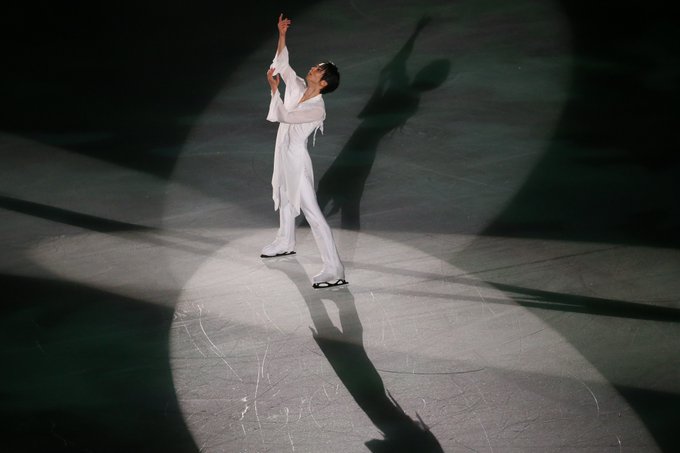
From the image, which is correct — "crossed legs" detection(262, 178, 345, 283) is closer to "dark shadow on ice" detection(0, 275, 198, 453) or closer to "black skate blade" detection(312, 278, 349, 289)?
"black skate blade" detection(312, 278, 349, 289)

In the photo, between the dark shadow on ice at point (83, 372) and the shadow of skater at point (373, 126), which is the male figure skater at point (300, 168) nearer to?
the shadow of skater at point (373, 126)

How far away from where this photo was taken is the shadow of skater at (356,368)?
4.54 metres

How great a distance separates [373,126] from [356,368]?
431 cm

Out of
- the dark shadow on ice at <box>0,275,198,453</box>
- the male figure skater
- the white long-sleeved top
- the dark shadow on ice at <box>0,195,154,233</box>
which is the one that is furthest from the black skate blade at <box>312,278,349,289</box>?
the dark shadow on ice at <box>0,195,154,233</box>

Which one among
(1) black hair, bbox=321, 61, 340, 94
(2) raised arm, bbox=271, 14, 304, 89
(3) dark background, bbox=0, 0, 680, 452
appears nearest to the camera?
(3) dark background, bbox=0, 0, 680, 452

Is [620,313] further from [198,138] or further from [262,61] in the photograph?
[262,61]

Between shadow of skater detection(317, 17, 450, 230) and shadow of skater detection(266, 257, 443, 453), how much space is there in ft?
3.84

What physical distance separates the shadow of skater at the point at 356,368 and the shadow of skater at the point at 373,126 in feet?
3.84

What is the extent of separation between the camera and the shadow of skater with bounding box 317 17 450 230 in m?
7.79

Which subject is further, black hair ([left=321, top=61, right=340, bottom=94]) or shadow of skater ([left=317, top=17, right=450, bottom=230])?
shadow of skater ([left=317, top=17, right=450, bottom=230])

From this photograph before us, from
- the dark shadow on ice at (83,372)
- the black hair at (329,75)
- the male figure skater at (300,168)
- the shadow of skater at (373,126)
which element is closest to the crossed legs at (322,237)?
the male figure skater at (300,168)

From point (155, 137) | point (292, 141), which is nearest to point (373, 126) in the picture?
point (155, 137)

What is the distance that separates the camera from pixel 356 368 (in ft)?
17.2

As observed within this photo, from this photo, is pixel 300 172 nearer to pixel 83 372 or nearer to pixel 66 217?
pixel 83 372
